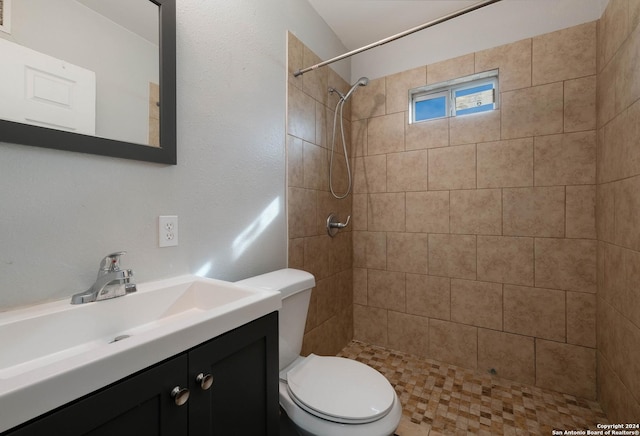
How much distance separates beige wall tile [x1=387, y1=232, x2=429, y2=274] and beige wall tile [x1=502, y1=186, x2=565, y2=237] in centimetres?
54

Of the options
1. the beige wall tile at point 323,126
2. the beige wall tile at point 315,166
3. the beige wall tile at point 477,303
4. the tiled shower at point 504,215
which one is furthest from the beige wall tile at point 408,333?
the beige wall tile at point 323,126

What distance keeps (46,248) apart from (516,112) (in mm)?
2373

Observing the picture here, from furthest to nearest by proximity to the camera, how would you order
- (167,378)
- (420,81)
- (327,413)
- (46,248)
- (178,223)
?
(420,81) < (178,223) < (327,413) < (46,248) < (167,378)

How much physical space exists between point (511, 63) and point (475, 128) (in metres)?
0.43

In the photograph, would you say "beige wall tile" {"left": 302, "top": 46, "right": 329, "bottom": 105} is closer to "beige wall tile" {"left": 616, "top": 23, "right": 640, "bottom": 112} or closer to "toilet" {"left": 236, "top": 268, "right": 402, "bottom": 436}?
"toilet" {"left": 236, "top": 268, "right": 402, "bottom": 436}

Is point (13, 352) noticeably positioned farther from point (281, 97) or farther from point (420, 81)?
point (420, 81)

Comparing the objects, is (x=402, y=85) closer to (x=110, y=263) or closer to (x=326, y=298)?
(x=326, y=298)

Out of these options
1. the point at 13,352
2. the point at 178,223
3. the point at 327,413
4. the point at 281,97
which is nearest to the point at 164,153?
the point at 178,223

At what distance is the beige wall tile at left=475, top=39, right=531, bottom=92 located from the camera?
69.6 inches

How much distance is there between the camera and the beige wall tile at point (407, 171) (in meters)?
2.08

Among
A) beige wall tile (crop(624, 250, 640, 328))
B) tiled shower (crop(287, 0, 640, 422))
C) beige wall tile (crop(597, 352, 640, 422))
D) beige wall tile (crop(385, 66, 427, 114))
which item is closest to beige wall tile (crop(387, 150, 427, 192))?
tiled shower (crop(287, 0, 640, 422))

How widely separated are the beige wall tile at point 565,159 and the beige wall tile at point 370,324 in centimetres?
144

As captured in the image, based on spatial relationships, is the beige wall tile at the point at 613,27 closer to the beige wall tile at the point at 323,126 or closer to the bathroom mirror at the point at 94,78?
the beige wall tile at the point at 323,126

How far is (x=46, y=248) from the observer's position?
0.79 metres
